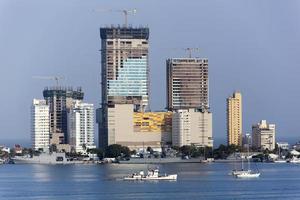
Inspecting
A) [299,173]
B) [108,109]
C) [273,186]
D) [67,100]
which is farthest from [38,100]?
[273,186]

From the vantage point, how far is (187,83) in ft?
394

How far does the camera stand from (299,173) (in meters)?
78.0

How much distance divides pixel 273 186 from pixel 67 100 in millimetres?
64910

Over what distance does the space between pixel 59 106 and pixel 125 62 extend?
986cm

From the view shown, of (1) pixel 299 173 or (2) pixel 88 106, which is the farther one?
(2) pixel 88 106

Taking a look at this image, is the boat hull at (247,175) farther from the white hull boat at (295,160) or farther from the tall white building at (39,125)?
the tall white building at (39,125)

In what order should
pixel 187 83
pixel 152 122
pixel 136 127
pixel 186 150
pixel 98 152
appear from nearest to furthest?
pixel 186 150 < pixel 98 152 < pixel 136 127 < pixel 152 122 < pixel 187 83

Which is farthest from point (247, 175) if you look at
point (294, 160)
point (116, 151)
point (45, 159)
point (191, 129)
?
point (191, 129)

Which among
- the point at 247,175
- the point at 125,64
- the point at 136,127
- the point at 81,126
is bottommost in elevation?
the point at 247,175

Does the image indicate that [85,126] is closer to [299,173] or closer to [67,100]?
[67,100]

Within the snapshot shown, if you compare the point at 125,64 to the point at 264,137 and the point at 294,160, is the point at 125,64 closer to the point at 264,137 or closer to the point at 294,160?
the point at 264,137

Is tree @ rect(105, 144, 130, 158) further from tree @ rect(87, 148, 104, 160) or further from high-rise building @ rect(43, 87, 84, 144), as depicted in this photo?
high-rise building @ rect(43, 87, 84, 144)

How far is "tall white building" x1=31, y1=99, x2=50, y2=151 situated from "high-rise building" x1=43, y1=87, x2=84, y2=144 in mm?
1432

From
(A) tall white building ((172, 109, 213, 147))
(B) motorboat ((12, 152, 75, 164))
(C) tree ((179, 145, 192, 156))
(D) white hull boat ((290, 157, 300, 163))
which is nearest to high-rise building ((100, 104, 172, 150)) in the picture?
(A) tall white building ((172, 109, 213, 147))
